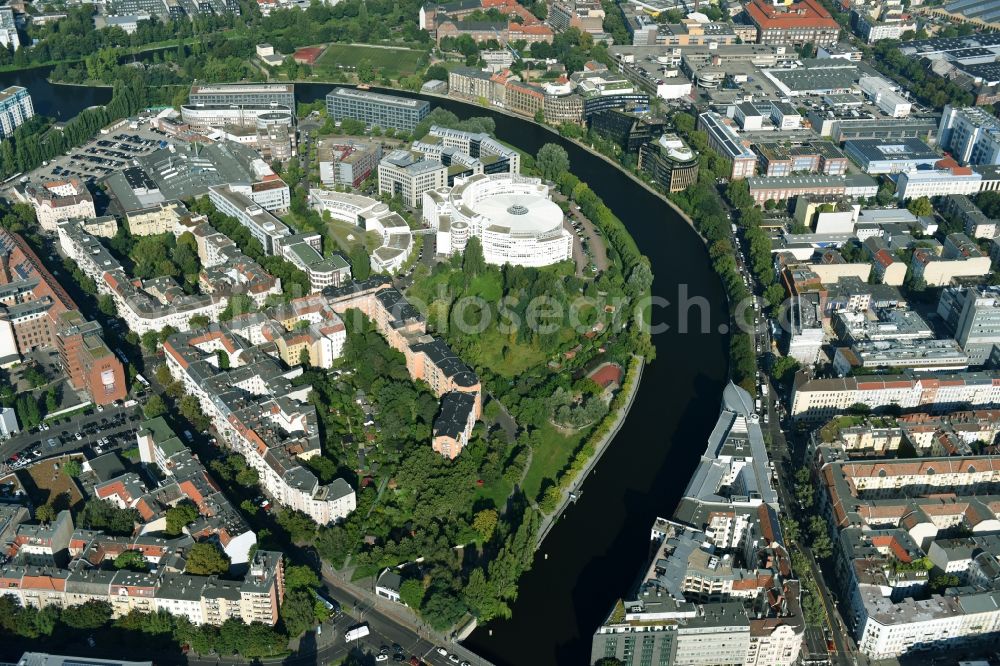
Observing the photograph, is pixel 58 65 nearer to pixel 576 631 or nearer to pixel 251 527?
pixel 251 527

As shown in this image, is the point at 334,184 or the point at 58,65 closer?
the point at 334,184

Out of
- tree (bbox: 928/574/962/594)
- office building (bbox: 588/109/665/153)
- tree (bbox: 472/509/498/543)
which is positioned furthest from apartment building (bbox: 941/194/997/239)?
tree (bbox: 472/509/498/543)

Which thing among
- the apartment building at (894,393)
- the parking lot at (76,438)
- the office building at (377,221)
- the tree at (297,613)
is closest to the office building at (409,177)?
the office building at (377,221)

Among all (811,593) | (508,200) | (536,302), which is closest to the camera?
(811,593)

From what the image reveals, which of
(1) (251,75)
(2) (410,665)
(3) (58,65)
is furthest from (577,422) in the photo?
(3) (58,65)

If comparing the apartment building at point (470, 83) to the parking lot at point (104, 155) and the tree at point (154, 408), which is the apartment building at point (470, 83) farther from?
the tree at point (154, 408)

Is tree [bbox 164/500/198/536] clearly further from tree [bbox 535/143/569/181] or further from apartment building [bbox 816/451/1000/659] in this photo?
tree [bbox 535/143/569/181]
